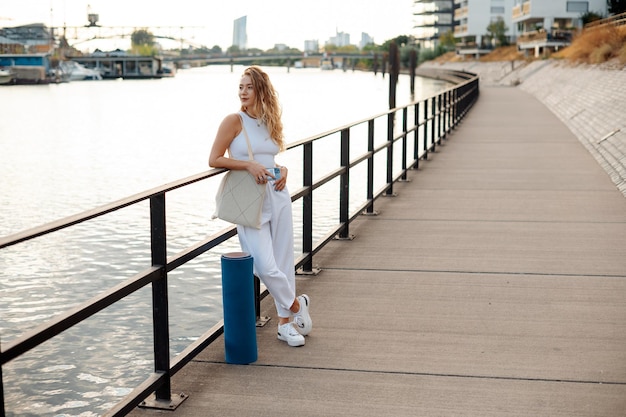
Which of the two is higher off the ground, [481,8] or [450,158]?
[481,8]

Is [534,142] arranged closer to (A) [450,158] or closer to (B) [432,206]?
(A) [450,158]

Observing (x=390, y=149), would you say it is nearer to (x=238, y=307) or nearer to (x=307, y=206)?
(x=307, y=206)

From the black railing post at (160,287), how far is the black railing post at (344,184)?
392 cm

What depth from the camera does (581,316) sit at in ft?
19.8

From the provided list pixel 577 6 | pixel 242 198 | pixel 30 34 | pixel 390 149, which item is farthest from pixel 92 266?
pixel 30 34

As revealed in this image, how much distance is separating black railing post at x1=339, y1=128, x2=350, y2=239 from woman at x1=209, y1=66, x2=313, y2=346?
9.36 feet

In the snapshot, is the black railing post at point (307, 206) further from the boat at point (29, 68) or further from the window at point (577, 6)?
the boat at point (29, 68)

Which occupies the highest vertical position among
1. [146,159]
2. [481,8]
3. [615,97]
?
[481,8]

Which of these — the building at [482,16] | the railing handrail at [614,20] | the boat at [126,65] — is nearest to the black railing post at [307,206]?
the railing handrail at [614,20]

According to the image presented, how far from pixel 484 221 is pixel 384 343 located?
184 inches

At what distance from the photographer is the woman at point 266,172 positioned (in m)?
4.86

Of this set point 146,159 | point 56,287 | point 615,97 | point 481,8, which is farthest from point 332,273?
point 481,8

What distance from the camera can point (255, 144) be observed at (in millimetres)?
4938

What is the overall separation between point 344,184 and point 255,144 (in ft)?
11.1
